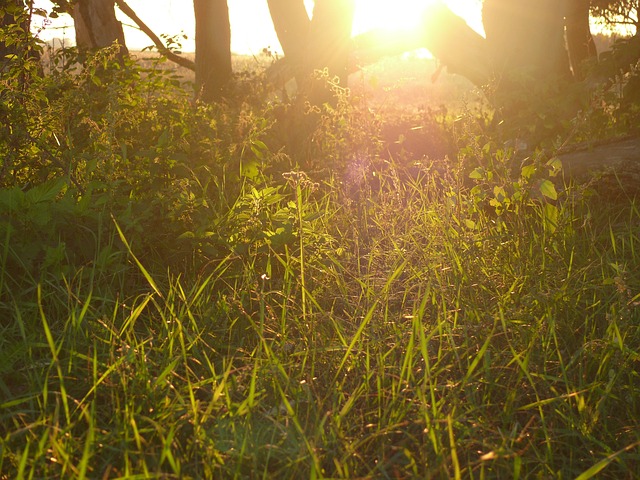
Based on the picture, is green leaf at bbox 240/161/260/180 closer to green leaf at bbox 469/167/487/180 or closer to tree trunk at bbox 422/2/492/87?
green leaf at bbox 469/167/487/180

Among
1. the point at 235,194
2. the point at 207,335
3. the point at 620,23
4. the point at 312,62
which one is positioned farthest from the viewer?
the point at 620,23

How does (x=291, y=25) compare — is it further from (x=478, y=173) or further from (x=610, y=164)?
(x=478, y=173)

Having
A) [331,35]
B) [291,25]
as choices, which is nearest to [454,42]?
[331,35]

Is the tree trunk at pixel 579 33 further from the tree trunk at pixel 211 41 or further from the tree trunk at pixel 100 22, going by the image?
the tree trunk at pixel 100 22

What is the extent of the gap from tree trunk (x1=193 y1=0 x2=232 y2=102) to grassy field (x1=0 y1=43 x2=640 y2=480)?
2853mm

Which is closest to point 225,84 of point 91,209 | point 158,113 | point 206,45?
point 206,45

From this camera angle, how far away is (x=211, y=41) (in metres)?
7.38

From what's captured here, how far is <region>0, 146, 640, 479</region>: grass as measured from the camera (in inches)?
72.1

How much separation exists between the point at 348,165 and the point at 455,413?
127 inches

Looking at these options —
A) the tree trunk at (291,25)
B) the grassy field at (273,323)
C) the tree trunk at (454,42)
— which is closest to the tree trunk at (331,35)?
the tree trunk at (291,25)

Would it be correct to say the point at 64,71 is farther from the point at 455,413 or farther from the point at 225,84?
the point at 455,413

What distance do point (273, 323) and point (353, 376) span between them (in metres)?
0.55

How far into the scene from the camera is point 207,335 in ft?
8.64

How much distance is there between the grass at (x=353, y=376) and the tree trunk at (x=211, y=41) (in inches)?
177
